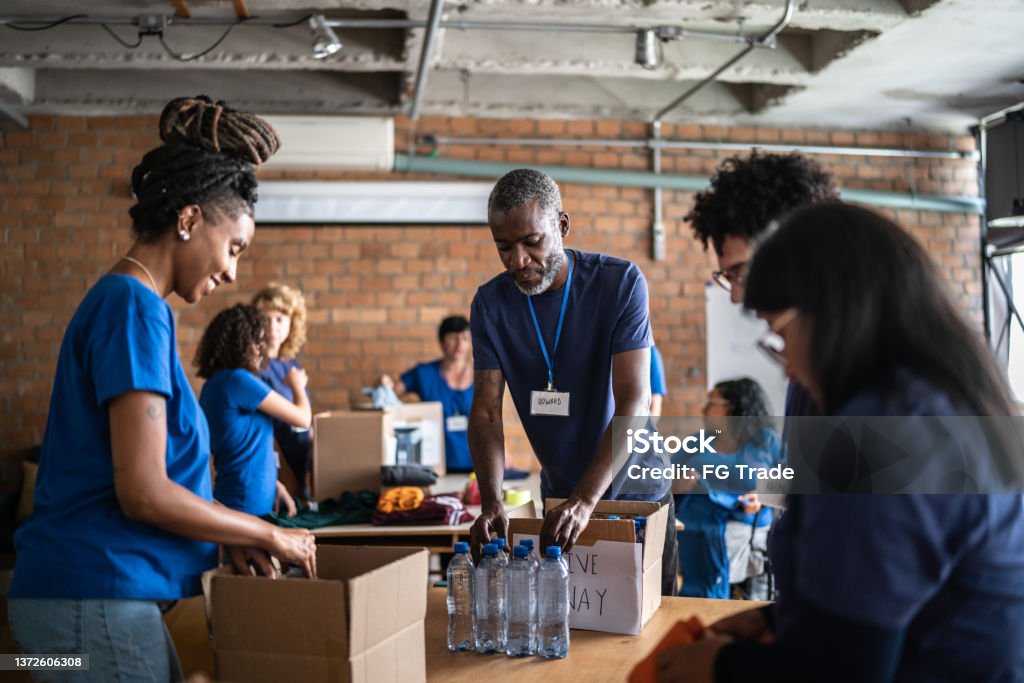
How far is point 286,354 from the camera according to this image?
14.6 feet

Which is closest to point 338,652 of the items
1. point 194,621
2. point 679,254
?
point 194,621

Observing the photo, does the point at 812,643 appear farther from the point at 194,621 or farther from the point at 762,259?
the point at 194,621

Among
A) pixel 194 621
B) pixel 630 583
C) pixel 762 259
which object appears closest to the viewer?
pixel 762 259

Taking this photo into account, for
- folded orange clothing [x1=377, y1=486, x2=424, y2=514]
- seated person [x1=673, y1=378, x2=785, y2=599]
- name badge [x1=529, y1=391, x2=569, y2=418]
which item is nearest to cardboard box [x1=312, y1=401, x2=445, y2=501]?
folded orange clothing [x1=377, y1=486, x2=424, y2=514]

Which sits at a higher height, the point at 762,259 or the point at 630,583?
the point at 762,259

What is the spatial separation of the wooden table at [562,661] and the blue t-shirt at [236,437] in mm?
1619

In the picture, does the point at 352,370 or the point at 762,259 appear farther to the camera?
the point at 352,370

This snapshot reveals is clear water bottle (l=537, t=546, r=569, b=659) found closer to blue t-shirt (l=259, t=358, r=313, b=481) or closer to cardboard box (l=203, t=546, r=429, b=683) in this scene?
cardboard box (l=203, t=546, r=429, b=683)

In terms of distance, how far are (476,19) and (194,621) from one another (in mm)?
3136

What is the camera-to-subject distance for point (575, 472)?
7.27 feet

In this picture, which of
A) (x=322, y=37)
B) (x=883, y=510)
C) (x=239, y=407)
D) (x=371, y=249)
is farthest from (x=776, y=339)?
(x=371, y=249)

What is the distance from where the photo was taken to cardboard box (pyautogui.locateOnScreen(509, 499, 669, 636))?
70.9 inches

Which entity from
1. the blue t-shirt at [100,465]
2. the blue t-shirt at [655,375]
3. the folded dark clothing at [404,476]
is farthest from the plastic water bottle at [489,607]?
the blue t-shirt at [655,375]

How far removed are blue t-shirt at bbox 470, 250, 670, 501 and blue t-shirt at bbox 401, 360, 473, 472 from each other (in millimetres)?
2721
